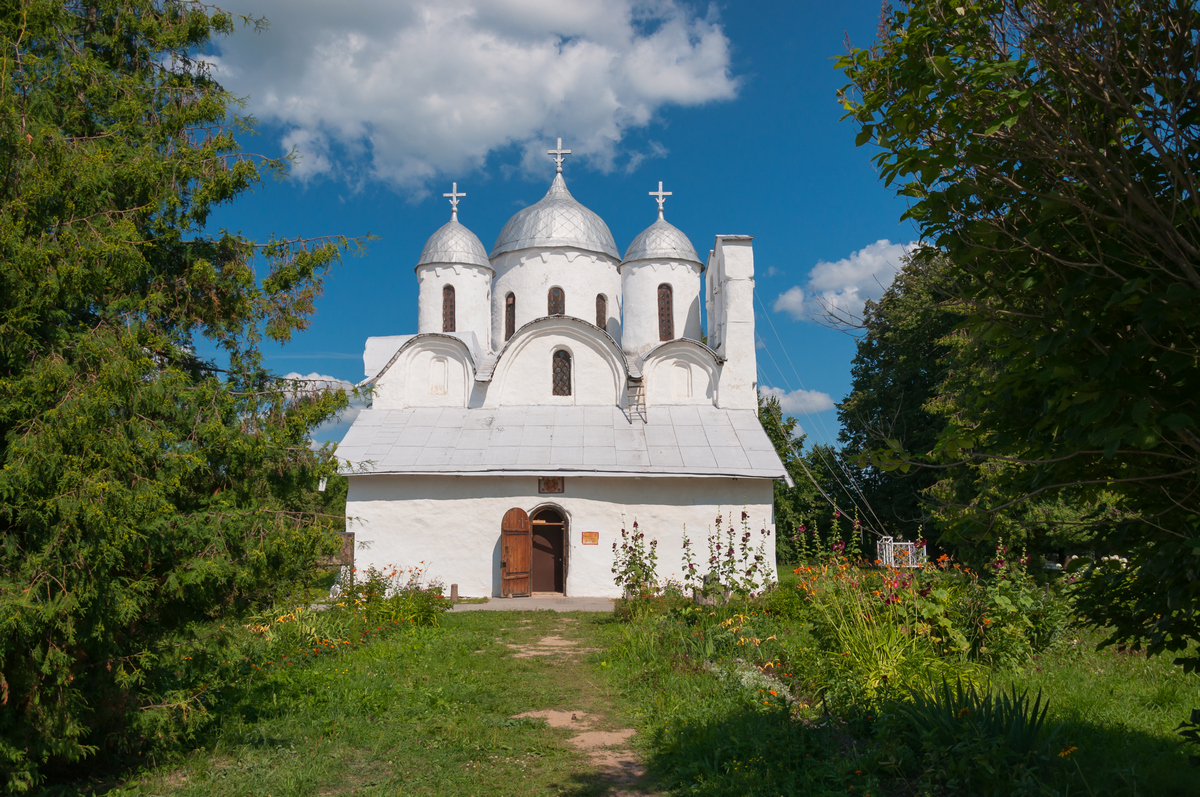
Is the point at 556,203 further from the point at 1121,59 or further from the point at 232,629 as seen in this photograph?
the point at 1121,59

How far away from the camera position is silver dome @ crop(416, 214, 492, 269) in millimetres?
22475

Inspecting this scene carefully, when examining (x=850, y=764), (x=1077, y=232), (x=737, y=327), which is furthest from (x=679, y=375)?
(x=1077, y=232)

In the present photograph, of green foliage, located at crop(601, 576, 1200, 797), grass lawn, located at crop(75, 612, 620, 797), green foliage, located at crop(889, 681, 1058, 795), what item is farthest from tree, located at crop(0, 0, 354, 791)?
green foliage, located at crop(889, 681, 1058, 795)

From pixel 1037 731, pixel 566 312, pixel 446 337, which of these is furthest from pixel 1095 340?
pixel 566 312

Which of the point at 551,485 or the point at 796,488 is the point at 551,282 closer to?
the point at 551,485

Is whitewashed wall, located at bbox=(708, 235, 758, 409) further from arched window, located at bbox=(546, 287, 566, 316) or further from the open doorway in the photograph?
the open doorway

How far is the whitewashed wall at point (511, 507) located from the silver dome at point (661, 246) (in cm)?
804

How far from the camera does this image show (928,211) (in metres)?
3.33

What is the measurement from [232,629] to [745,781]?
3.54 m

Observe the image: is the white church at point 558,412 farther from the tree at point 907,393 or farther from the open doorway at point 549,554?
the tree at point 907,393

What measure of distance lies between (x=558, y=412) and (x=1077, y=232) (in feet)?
53.0

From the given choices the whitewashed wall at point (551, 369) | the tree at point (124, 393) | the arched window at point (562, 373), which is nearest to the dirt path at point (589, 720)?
the tree at point (124, 393)

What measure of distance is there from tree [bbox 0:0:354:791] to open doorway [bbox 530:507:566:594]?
1192 centimetres

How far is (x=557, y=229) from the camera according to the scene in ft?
73.4
